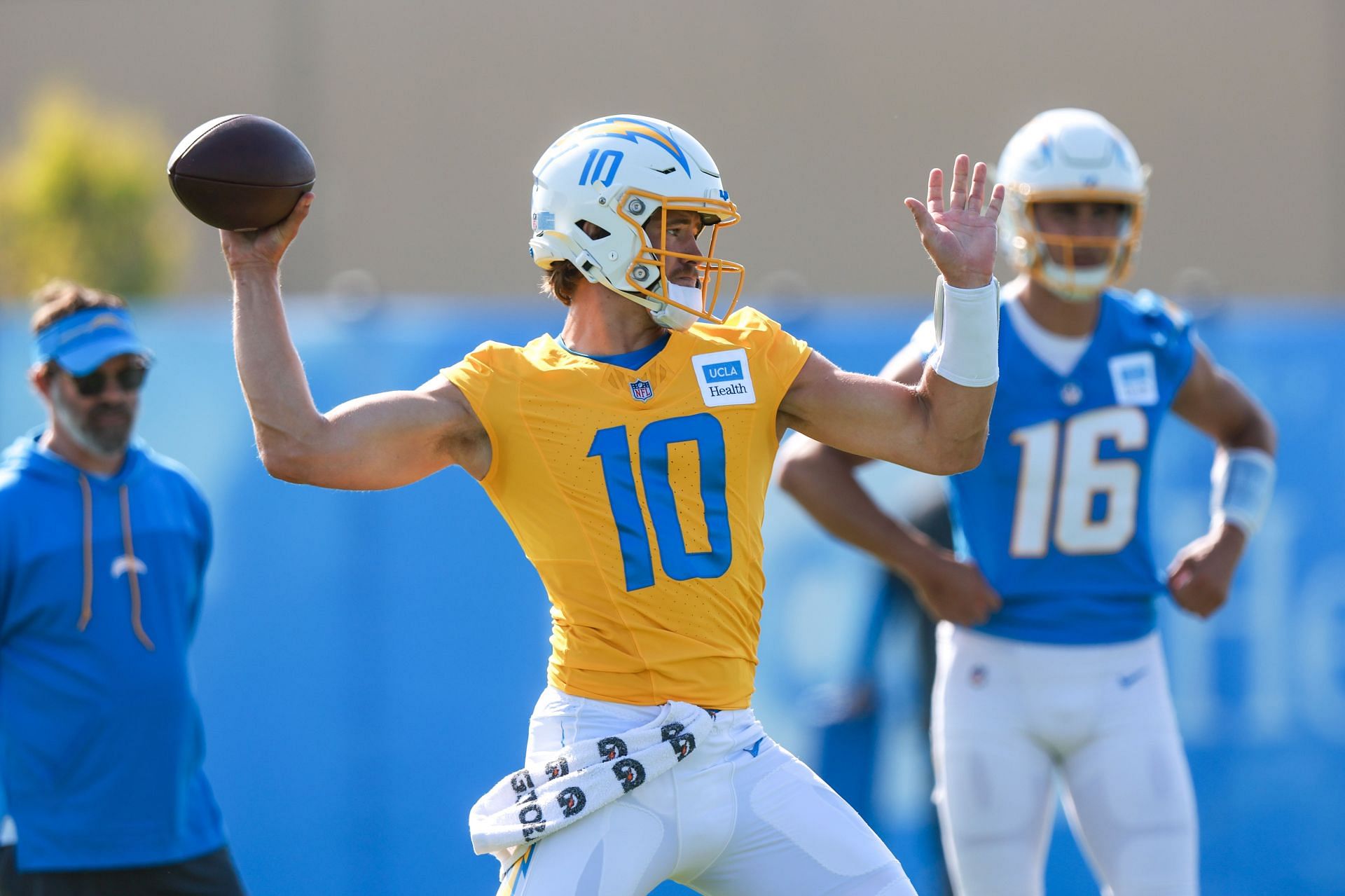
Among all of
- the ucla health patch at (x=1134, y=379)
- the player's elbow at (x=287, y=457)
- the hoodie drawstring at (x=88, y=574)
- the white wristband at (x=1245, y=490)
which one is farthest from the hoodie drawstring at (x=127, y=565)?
the white wristband at (x=1245, y=490)

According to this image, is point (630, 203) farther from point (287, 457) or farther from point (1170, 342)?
point (1170, 342)

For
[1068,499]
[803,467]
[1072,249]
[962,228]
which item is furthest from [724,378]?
[1072,249]

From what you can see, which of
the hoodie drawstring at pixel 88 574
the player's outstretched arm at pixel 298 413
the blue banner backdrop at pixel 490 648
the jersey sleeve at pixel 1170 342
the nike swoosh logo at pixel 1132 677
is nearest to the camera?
the player's outstretched arm at pixel 298 413

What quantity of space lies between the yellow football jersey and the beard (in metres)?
1.66

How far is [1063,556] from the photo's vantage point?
409cm

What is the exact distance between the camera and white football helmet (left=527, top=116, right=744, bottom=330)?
119 inches

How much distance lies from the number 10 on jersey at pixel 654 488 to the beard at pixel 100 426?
1.89 metres

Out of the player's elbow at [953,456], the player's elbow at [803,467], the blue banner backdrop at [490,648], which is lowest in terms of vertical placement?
the blue banner backdrop at [490,648]

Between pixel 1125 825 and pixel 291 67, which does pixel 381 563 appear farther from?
pixel 291 67

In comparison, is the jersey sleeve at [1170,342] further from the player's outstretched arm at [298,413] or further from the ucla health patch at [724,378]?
the player's outstretched arm at [298,413]

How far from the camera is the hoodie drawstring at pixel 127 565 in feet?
13.5

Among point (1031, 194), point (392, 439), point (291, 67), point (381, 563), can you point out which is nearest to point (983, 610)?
point (1031, 194)

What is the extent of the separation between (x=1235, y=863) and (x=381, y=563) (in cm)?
311

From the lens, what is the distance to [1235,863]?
5.59 m
